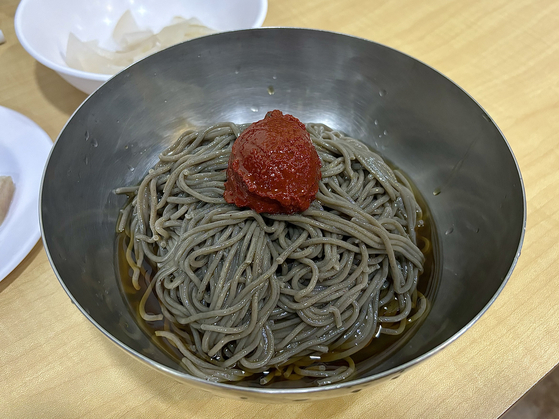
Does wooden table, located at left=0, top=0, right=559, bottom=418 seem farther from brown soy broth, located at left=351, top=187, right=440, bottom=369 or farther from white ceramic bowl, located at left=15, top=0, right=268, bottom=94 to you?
white ceramic bowl, located at left=15, top=0, right=268, bottom=94

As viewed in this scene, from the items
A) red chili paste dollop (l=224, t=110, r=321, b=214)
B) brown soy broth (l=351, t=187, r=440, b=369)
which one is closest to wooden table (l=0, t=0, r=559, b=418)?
brown soy broth (l=351, t=187, r=440, b=369)

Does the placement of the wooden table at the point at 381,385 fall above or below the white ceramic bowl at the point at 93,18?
below

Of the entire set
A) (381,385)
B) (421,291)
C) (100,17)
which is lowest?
(381,385)

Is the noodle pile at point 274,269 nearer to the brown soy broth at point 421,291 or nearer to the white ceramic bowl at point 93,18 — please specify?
the brown soy broth at point 421,291

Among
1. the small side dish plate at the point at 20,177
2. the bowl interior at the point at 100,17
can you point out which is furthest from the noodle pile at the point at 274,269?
the bowl interior at the point at 100,17

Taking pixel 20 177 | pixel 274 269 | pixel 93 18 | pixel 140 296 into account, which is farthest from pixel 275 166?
pixel 93 18

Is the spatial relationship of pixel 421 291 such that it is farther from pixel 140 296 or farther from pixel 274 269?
pixel 140 296
